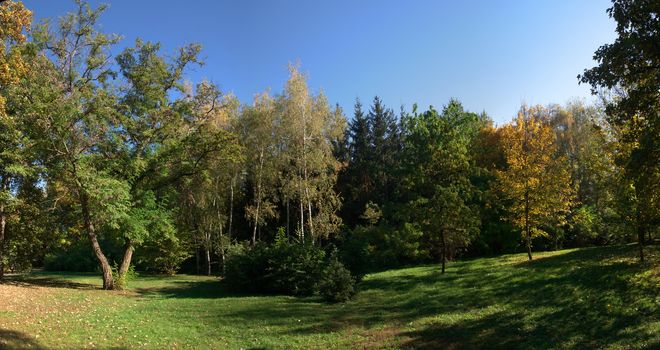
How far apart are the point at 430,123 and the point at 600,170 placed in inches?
336

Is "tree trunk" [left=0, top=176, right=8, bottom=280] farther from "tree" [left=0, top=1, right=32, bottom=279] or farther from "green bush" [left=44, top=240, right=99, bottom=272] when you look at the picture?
"green bush" [left=44, top=240, right=99, bottom=272]

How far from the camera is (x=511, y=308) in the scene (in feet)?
51.8

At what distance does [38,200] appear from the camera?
81.6ft

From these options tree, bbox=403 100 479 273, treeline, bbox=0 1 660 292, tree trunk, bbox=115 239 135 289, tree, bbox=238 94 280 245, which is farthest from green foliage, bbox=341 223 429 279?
tree trunk, bbox=115 239 135 289

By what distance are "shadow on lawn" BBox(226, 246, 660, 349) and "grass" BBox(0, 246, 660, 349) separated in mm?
35

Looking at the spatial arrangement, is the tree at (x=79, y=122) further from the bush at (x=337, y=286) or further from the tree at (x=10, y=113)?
the bush at (x=337, y=286)

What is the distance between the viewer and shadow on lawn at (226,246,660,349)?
12.4 meters

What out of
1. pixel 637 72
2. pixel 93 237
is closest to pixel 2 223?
pixel 93 237

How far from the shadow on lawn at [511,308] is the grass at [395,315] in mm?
35

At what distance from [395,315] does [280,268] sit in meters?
7.88

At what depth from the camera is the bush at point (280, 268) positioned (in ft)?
73.1

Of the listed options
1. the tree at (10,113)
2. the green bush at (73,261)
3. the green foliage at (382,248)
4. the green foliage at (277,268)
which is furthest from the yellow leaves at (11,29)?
the green bush at (73,261)

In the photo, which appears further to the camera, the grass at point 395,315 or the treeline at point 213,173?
the treeline at point 213,173

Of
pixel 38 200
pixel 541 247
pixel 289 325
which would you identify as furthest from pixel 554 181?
pixel 38 200
